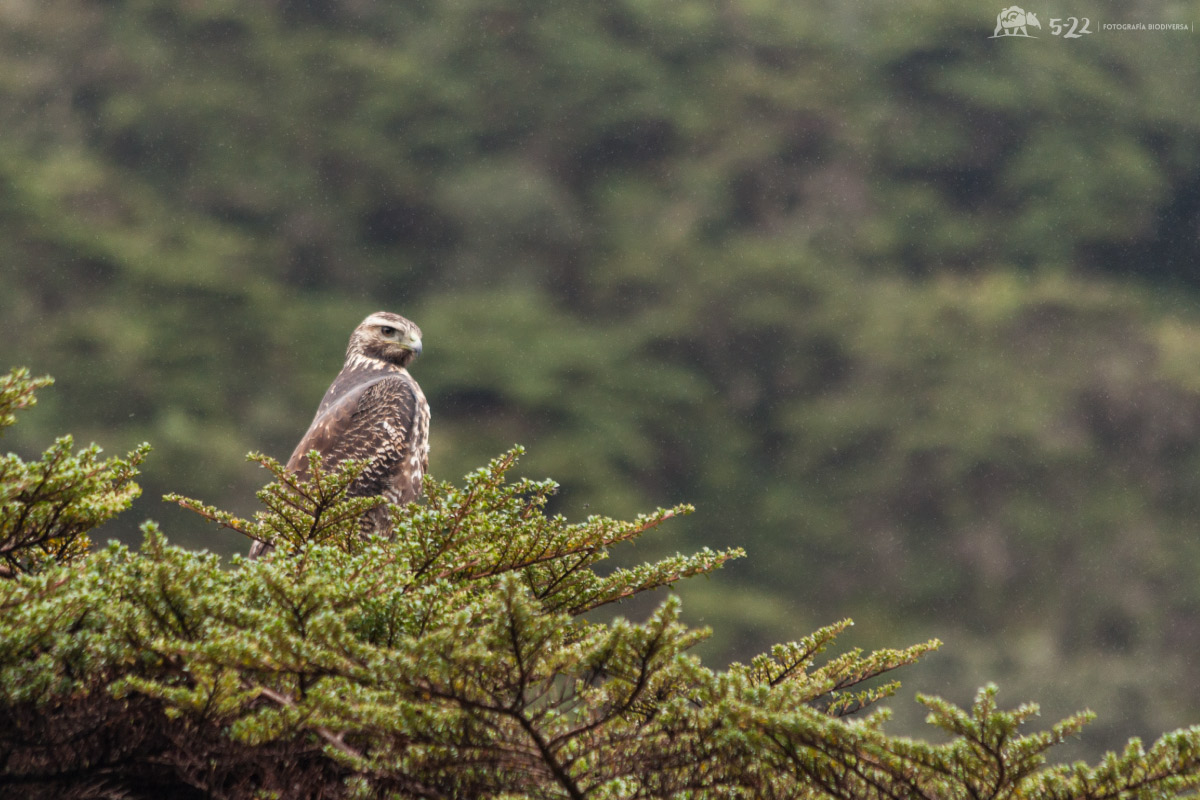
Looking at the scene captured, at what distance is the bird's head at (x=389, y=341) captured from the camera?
5.06m

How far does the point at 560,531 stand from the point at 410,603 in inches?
14.1

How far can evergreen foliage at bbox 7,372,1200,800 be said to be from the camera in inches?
52.0

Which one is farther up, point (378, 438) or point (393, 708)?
point (378, 438)

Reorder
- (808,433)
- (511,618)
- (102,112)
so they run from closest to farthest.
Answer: (511,618), (808,433), (102,112)

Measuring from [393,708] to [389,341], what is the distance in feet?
12.6

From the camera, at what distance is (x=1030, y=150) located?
21859 millimetres

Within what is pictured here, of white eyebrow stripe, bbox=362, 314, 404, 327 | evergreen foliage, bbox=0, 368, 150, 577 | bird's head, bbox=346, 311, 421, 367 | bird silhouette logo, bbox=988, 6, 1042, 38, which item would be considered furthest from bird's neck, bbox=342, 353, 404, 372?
bird silhouette logo, bbox=988, 6, 1042, 38

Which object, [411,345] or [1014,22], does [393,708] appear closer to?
[411,345]

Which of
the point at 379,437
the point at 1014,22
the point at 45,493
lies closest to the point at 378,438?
the point at 379,437

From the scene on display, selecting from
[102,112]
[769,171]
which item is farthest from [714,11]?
[102,112]

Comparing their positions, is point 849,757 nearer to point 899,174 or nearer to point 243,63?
point 899,174

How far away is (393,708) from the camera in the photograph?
4.45ft

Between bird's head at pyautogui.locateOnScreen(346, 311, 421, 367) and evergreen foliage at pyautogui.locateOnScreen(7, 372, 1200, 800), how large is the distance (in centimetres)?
330

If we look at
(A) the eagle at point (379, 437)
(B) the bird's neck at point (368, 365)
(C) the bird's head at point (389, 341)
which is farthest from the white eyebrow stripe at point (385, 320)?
(A) the eagle at point (379, 437)
